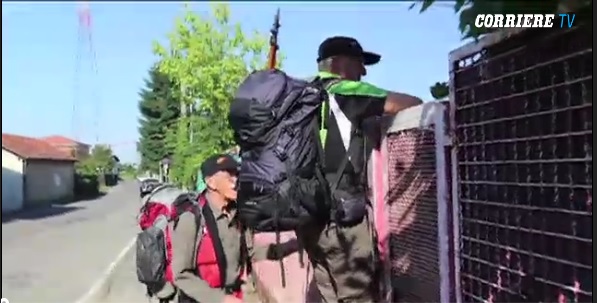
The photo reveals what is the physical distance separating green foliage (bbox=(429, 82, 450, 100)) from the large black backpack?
55 centimetres

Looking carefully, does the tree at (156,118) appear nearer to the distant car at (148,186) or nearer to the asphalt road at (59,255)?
the asphalt road at (59,255)

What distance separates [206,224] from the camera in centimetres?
468

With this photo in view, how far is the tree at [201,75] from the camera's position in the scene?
447 inches

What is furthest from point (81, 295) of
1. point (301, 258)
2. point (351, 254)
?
point (351, 254)

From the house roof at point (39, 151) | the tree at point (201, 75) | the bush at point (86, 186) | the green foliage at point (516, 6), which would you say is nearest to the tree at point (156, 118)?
the tree at point (201, 75)

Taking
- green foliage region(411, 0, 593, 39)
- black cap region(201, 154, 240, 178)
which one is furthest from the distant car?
green foliage region(411, 0, 593, 39)

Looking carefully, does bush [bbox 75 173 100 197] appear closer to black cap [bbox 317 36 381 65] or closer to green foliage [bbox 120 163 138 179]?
green foliage [bbox 120 163 138 179]

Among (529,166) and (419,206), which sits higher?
(529,166)

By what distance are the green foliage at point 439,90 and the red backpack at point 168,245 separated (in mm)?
1341

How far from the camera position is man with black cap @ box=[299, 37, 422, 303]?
4.03 m

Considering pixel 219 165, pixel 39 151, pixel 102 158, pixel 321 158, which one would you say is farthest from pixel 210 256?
pixel 39 151

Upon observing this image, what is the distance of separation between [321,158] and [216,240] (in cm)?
105

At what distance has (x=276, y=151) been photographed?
11.8 ft

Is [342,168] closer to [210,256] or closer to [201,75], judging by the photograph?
[210,256]
